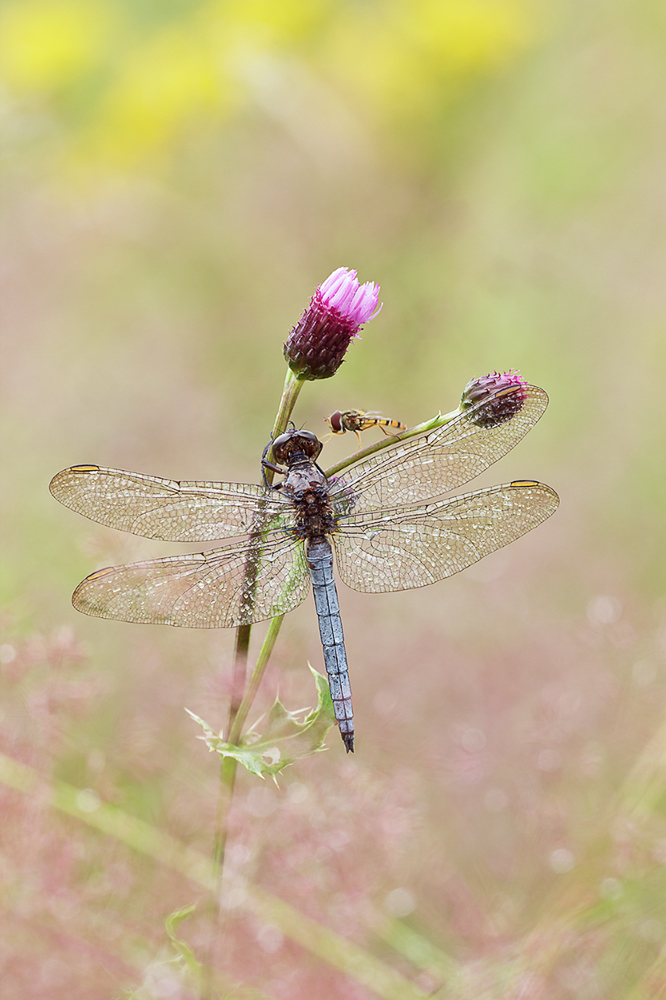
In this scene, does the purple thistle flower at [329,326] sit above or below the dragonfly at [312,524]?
above

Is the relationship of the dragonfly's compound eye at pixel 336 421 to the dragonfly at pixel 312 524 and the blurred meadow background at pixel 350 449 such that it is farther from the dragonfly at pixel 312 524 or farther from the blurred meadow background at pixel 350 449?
the blurred meadow background at pixel 350 449

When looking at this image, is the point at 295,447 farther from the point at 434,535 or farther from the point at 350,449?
the point at 350,449

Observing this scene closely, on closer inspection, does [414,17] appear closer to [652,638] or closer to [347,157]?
[347,157]

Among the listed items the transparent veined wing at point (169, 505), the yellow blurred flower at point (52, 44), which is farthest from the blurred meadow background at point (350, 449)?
the transparent veined wing at point (169, 505)

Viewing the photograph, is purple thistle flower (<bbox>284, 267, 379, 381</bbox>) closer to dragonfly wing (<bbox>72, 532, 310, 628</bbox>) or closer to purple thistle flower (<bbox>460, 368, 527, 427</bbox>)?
purple thistle flower (<bbox>460, 368, 527, 427</bbox>)

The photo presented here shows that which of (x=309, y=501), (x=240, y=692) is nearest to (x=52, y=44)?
(x=309, y=501)

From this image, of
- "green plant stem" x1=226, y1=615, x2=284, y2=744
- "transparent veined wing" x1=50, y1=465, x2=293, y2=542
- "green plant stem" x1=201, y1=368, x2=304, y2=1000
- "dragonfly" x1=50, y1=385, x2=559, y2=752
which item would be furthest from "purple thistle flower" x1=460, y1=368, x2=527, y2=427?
"green plant stem" x1=226, y1=615, x2=284, y2=744
